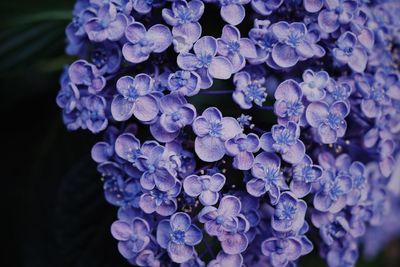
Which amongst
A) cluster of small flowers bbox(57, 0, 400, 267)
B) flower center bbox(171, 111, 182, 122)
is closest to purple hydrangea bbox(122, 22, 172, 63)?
cluster of small flowers bbox(57, 0, 400, 267)

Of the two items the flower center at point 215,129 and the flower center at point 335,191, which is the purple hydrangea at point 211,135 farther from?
the flower center at point 335,191

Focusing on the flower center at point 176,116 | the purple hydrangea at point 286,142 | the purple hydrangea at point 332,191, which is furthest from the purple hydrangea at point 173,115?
the purple hydrangea at point 332,191

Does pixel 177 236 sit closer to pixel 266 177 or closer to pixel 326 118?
pixel 266 177

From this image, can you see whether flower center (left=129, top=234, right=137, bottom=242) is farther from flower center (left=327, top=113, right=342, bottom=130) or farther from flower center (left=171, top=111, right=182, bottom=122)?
flower center (left=327, top=113, right=342, bottom=130)

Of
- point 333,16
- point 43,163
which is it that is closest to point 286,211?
point 333,16

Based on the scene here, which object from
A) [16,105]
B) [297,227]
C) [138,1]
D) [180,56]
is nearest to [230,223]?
[297,227]

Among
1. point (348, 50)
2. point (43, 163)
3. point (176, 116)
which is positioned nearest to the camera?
point (176, 116)
